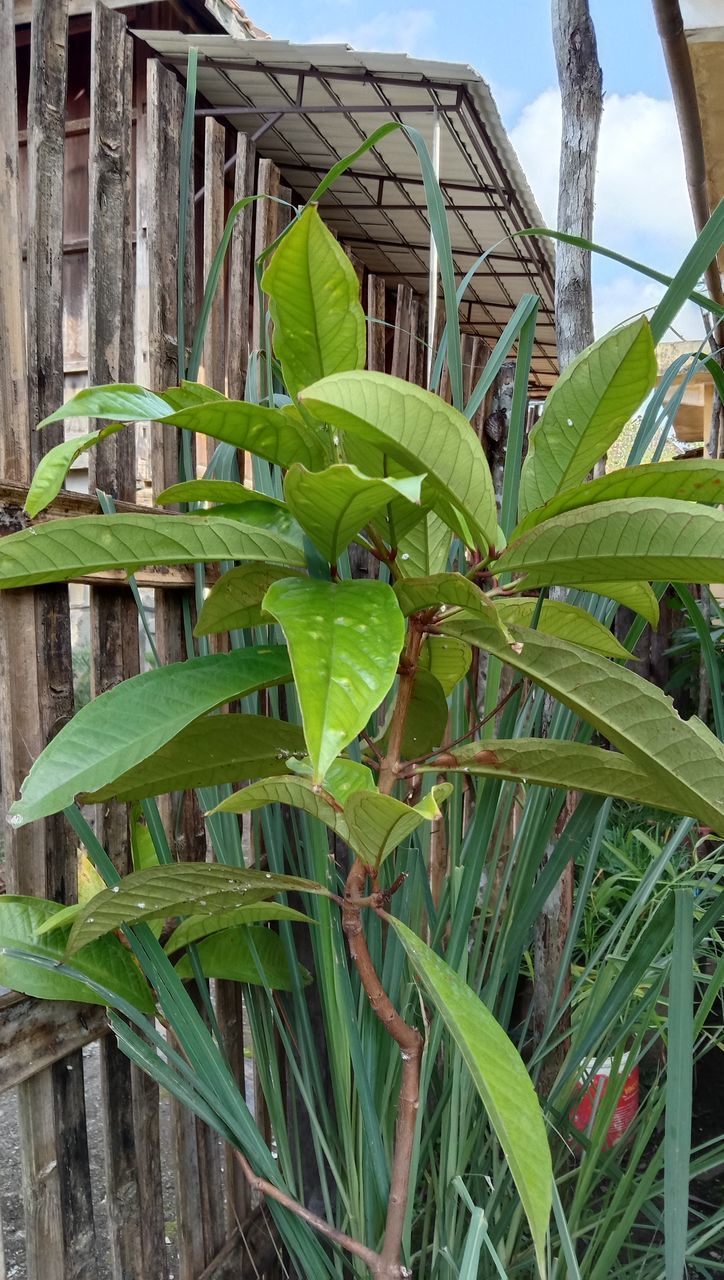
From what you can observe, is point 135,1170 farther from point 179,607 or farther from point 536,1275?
point 179,607

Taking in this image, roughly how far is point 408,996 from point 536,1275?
40 cm

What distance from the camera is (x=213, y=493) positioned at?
738mm

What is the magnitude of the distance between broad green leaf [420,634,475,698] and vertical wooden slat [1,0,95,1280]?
0.52 m

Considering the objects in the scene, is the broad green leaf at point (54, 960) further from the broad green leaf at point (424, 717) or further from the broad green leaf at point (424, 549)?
the broad green leaf at point (424, 549)

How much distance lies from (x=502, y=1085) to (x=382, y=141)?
8.60 feet

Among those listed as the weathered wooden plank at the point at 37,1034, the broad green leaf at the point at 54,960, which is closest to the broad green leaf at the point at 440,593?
the broad green leaf at the point at 54,960

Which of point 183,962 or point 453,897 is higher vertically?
point 453,897

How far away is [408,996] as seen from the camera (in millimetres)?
994

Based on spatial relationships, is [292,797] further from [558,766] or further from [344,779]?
[558,766]

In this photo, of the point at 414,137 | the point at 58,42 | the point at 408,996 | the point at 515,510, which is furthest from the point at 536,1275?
the point at 58,42

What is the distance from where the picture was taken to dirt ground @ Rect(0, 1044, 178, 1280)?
1.81 m

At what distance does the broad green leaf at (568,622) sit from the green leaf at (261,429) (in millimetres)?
229

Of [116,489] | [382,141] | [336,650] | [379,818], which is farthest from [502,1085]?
[382,141]

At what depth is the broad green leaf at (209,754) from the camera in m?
0.75
